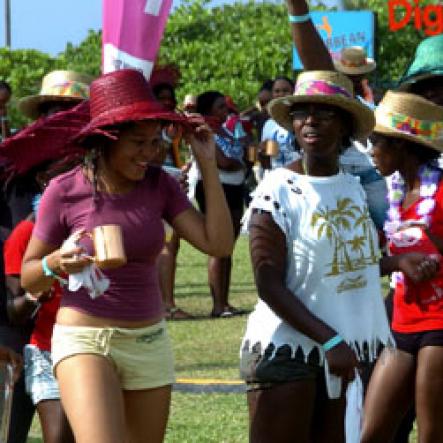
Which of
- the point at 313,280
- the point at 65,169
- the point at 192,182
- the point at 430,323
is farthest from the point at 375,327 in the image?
the point at 192,182

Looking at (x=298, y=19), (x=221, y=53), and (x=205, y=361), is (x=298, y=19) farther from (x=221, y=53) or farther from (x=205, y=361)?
Answer: (x=221, y=53)

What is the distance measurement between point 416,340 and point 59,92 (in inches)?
91.0

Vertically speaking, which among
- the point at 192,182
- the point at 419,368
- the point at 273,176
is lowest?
the point at 192,182

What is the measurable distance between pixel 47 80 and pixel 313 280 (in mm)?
2838

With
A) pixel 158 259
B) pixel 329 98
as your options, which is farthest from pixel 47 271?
pixel 329 98

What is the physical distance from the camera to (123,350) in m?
5.65

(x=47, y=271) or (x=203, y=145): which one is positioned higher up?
(x=203, y=145)

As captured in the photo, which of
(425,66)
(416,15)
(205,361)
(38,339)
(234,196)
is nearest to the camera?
(38,339)

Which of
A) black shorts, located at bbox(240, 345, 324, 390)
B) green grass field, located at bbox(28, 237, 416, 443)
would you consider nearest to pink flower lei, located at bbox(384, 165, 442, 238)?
black shorts, located at bbox(240, 345, 324, 390)

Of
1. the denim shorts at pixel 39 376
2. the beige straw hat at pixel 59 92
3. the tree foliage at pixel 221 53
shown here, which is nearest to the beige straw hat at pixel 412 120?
the beige straw hat at pixel 59 92

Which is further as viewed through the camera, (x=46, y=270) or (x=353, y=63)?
(x=353, y=63)

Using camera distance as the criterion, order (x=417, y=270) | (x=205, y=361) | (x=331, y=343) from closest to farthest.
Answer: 1. (x=331, y=343)
2. (x=417, y=270)
3. (x=205, y=361)

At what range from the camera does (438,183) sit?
22.1 feet

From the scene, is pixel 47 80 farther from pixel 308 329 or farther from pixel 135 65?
pixel 308 329
